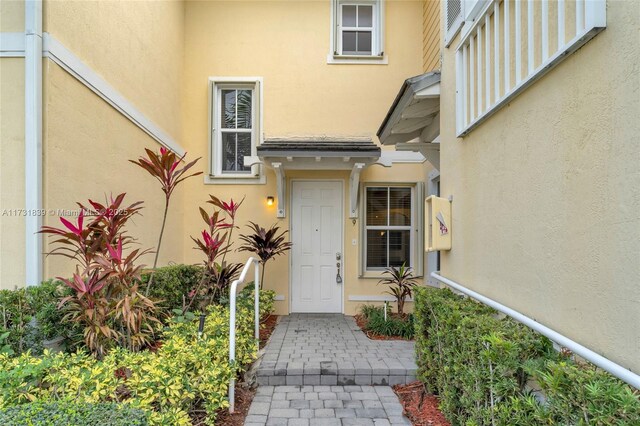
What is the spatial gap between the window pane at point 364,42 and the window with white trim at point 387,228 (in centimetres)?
269

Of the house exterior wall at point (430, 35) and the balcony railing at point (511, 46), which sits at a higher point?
the house exterior wall at point (430, 35)

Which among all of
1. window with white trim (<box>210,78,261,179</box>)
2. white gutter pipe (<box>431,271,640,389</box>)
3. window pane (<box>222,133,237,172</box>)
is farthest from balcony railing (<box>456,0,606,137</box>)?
window pane (<box>222,133,237,172</box>)

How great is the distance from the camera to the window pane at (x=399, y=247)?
263 inches

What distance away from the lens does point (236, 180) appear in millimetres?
6598

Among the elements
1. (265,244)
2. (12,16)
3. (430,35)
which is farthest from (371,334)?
(12,16)

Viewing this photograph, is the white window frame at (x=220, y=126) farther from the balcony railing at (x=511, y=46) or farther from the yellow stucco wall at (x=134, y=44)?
the balcony railing at (x=511, y=46)

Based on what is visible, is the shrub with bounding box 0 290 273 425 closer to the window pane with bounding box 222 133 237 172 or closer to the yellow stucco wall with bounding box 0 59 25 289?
the yellow stucco wall with bounding box 0 59 25 289

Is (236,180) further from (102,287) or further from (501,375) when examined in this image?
(501,375)

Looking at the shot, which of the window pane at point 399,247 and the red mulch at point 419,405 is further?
the window pane at point 399,247

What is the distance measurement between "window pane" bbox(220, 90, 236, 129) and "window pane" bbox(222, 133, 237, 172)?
0.19m

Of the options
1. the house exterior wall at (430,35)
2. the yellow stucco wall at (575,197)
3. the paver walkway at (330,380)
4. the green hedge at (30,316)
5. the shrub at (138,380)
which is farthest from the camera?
the house exterior wall at (430,35)

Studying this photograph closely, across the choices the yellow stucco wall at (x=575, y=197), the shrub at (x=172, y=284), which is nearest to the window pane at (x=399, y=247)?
the shrub at (x=172, y=284)

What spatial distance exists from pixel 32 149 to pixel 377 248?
528 cm

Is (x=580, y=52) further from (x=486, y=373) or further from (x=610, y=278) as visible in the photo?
(x=486, y=373)
